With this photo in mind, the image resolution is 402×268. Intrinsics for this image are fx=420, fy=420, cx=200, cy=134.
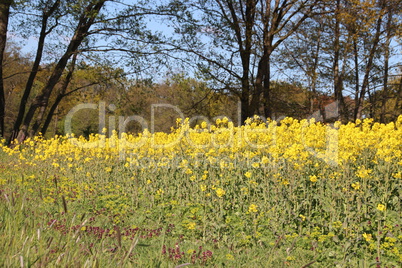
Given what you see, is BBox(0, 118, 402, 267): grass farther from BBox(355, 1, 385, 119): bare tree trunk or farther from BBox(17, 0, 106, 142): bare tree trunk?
BBox(355, 1, 385, 119): bare tree trunk

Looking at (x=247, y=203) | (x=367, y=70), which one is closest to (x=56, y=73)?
(x=247, y=203)

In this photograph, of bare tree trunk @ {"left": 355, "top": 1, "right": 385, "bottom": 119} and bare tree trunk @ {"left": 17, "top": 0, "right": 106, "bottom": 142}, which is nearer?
bare tree trunk @ {"left": 17, "top": 0, "right": 106, "bottom": 142}

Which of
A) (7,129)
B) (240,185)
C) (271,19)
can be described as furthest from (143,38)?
(7,129)

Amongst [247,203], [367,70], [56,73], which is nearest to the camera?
[247,203]

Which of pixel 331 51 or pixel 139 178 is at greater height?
pixel 331 51

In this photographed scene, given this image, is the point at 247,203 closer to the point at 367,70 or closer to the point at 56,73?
the point at 56,73

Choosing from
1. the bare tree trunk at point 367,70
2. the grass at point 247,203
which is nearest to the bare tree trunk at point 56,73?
the grass at point 247,203

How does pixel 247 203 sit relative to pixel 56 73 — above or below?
below

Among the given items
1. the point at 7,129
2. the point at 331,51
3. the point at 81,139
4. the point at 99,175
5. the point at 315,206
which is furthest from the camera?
the point at 7,129

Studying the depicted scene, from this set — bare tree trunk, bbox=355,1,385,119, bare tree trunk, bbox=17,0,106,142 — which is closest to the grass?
bare tree trunk, bbox=17,0,106,142

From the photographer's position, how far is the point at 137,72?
16.7 metres

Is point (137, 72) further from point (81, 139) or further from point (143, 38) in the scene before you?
point (81, 139)

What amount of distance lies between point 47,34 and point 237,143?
12.2 metres

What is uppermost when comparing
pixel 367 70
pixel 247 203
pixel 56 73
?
pixel 367 70
